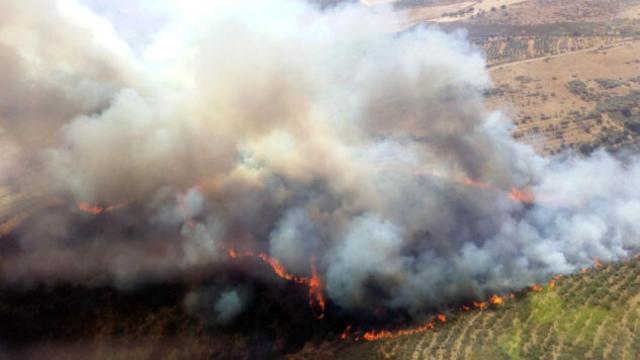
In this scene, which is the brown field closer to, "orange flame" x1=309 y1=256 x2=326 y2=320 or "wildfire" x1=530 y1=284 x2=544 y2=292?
"wildfire" x1=530 y1=284 x2=544 y2=292

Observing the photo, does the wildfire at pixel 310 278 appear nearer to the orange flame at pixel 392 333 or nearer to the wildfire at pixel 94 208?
the orange flame at pixel 392 333

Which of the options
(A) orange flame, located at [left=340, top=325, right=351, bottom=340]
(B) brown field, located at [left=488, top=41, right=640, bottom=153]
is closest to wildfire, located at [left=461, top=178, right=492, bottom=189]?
(B) brown field, located at [left=488, top=41, right=640, bottom=153]

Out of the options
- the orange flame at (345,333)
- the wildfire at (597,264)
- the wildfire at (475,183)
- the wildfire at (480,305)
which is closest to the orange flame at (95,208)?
the orange flame at (345,333)

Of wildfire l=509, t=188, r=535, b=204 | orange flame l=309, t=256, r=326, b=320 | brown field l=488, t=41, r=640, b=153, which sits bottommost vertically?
orange flame l=309, t=256, r=326, b=320

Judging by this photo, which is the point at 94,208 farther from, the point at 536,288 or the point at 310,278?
the point at 536,288

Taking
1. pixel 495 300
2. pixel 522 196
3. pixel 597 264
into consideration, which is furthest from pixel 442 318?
pixel 522 196

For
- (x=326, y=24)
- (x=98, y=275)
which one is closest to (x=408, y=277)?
(x=98, y=275)
